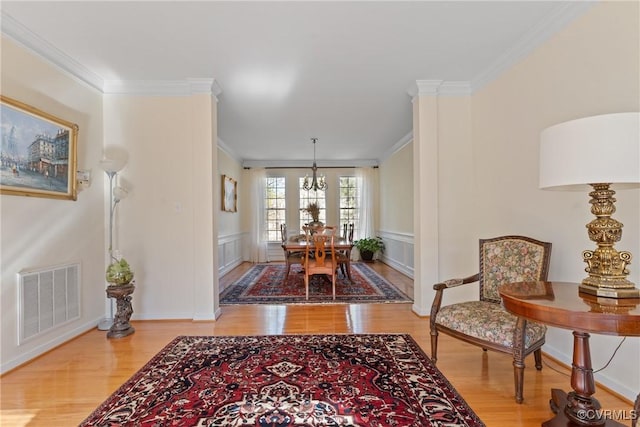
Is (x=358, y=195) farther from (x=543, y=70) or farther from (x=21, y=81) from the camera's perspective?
(x=21, y=81)

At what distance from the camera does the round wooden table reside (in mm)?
1237

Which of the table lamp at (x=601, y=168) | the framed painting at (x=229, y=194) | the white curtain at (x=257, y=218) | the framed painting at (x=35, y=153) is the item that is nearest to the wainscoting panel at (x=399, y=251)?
the white curtain at (x=257, y=218)

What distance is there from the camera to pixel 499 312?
2072mm

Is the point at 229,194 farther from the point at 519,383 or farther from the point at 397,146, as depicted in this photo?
the point at 519,383

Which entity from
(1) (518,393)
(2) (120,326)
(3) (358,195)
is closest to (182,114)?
(2) (120,326)

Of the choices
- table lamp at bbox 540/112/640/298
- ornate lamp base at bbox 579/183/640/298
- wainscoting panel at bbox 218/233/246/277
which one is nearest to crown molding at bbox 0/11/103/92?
wainscoting panel at bbox 218/233/246/277

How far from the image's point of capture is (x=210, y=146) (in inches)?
128

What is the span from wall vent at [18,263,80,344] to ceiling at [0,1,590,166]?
6.11ft

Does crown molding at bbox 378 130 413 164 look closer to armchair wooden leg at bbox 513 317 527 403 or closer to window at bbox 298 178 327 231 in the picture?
window at bbox 298 178 327 231

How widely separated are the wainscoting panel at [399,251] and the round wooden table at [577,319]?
12.3ft

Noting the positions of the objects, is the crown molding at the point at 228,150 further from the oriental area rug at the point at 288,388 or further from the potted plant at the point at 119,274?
the oriental area rug at the point at 288,388

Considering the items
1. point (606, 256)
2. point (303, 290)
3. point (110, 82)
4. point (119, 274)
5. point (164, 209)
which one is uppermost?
point (110, 82)

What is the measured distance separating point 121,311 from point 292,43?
9.64 ft

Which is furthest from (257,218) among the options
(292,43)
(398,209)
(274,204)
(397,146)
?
(292,43)
